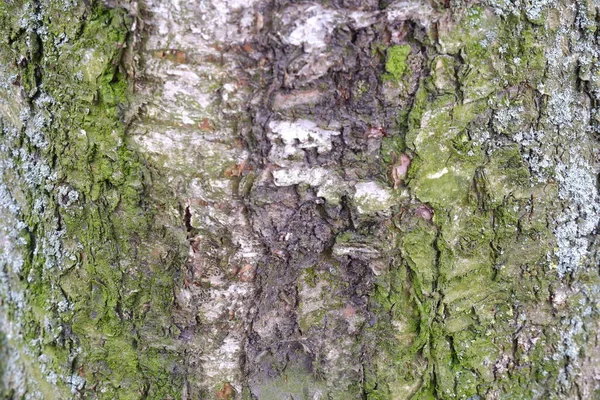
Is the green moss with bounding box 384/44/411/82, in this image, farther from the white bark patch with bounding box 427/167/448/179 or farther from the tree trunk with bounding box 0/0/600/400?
the white bark patch with bounding box 427/167/448/179

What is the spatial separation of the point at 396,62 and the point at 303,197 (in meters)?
0.34

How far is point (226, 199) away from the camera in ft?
3.89

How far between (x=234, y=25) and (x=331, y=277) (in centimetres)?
59

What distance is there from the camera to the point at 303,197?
1.21m

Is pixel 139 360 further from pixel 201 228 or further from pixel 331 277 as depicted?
pixel 331 277

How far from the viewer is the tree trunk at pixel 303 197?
1.13m

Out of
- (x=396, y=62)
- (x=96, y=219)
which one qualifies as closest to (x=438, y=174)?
(x=396, y=62)

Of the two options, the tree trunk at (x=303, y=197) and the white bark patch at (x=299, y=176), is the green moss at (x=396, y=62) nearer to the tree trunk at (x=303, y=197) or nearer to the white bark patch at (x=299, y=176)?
the tree trunk at (x=303, y=197)

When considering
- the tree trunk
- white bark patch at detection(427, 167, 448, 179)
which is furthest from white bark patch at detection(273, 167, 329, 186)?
white bark patch at detection(427, 167, 448, 179)

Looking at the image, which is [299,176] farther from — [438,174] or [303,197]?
[438,174]

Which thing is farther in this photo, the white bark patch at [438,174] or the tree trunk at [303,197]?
the white bark patch at [438,174]

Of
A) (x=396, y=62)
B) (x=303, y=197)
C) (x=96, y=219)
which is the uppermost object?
(x=396, y=62)

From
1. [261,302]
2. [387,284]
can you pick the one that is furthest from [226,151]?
[387,284]

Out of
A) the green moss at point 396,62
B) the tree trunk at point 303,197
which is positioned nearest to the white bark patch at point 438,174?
the tree trunk at point 303,197
